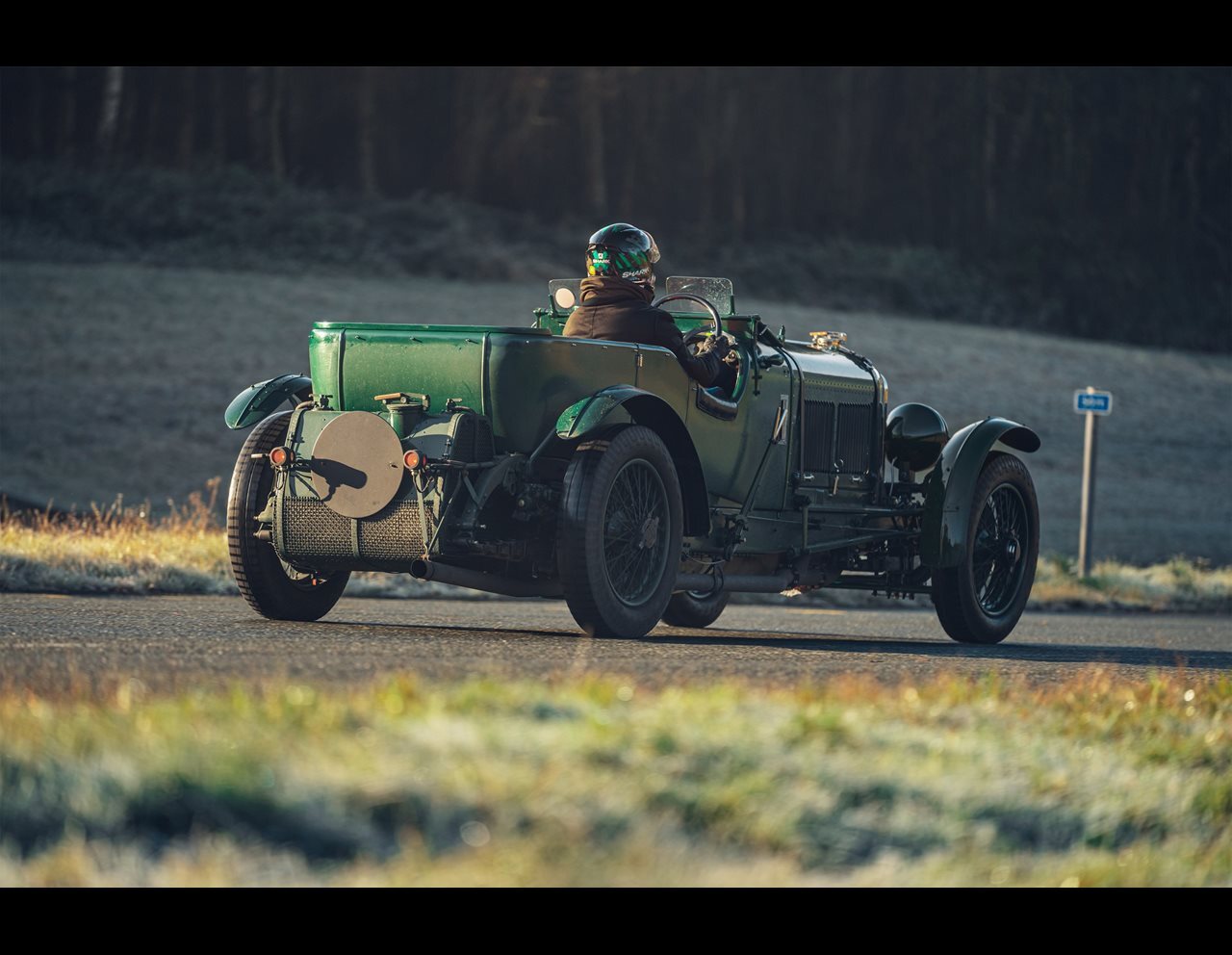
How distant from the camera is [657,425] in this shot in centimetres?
974

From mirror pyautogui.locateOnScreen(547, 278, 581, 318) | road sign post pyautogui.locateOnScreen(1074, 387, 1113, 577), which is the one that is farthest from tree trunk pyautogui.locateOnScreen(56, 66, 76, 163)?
mirror pyautogui.locateOnScreen(547, 278, 581, 318)

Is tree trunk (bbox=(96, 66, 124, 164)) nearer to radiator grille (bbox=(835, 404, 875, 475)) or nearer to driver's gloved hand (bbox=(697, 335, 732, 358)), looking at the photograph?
radiator grille (bbox=(835, 404, 875, 475))

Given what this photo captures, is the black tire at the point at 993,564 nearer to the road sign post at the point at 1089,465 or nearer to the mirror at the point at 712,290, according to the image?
the mirror at the point at 712,290

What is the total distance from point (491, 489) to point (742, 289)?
4243cm

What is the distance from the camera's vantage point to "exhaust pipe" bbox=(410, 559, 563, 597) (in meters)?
8.98

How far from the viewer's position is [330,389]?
975 centimetres

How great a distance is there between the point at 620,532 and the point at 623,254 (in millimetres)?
1600

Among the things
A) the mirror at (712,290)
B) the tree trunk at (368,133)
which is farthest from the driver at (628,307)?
the tree trunk at (368,133)

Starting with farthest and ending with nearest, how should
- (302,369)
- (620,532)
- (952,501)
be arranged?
(302,369) < (952,501) < (620,532)

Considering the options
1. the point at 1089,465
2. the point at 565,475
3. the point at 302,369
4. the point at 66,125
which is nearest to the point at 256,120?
the point at 66,125

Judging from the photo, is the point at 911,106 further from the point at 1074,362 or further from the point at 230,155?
the point at 230,155

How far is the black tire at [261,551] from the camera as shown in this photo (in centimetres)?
977

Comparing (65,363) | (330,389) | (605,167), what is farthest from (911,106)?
(330,389)

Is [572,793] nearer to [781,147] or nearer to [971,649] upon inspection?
[971,649]
